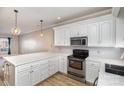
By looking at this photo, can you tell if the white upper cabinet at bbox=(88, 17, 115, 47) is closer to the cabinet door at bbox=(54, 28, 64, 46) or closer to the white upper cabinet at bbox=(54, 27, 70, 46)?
the white upper cabinet at bbox=(54, 27, 70, 46)

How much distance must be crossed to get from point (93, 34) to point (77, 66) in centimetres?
127

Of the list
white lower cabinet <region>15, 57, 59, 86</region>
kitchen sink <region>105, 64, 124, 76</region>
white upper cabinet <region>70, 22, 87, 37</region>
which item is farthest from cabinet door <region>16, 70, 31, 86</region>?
white upper cabinet <region>70, 22, 87, 37</region>

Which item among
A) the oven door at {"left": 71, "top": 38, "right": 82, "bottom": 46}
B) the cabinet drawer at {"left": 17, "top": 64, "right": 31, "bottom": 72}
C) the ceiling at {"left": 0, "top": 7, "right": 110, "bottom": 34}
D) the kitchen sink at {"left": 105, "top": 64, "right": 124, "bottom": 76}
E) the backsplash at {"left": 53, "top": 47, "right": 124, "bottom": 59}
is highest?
the ceiling at {"left": 0, "top": 7, "right": 110, "bottom": 34}

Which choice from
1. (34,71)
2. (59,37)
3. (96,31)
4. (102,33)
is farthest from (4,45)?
(102,33)

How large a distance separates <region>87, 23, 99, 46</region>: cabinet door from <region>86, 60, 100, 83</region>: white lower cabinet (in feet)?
2.17

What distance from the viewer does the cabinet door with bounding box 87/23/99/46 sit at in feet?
9.60

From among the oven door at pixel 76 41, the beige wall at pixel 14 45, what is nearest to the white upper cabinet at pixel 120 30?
the oven door at pixel 76 41

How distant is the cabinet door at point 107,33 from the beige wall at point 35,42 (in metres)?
2.91

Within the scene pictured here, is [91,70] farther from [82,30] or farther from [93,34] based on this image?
[82,30]

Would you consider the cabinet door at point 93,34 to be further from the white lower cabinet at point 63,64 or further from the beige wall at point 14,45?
the beige wall at point 14,45

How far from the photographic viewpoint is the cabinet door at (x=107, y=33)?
2615 millimetres

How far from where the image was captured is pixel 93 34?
302 cm
